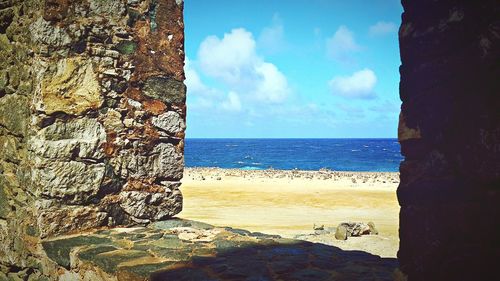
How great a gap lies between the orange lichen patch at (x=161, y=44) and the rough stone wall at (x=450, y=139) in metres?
2.97

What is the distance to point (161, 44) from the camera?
166 inches

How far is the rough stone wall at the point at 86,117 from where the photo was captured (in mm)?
3559

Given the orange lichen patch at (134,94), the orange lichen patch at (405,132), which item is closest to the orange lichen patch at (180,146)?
the orange lichen patch at (134,94)

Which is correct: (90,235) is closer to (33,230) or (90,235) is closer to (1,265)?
(33,230)

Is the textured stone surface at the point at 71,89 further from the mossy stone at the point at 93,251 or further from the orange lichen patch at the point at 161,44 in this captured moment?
the mossy stone at the point at 93,251

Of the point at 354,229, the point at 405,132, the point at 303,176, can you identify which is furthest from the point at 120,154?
the point at 303,176

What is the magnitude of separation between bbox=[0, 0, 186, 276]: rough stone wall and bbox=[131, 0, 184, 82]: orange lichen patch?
0.04 ft

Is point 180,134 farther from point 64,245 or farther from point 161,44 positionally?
point 64,245

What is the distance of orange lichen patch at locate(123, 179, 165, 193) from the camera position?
157 inches

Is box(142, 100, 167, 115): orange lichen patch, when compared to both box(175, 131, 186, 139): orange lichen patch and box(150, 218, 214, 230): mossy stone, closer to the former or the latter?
box(175, 131, 186, 139): orange lichen patch

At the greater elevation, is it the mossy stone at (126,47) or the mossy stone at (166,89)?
the mossy stone at (126,47)

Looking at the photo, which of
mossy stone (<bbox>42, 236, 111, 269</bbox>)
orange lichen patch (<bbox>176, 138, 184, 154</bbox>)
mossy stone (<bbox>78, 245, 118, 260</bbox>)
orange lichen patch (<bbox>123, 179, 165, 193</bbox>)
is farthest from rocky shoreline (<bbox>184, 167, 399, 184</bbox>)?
mossy stone (<bbox>78, 245, 118, 260</bbox>)

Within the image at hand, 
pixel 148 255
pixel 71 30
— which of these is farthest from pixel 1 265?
pixel 71 30

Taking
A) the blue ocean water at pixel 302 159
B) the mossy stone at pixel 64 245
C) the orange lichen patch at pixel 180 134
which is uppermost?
the orange lichen patch at pixel 180 134
